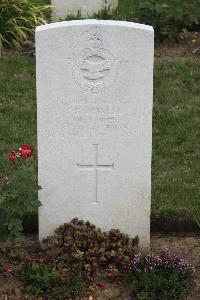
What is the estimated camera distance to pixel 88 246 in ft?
17.2

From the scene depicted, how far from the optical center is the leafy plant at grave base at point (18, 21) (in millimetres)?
9562

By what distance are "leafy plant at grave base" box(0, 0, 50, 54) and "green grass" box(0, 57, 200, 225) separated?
573mm

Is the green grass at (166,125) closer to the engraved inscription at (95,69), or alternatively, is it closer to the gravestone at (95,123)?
the gravestone at (95,123)

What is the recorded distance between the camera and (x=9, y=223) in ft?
16.4

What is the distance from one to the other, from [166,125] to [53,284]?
2913mm

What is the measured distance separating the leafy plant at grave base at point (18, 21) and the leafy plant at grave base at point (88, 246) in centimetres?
451

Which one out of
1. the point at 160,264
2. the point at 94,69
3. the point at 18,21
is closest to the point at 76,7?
the point at 18,21

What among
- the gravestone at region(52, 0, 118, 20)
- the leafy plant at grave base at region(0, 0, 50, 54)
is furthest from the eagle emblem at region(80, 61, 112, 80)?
the gravestone at region(52, 0, 118, 20)

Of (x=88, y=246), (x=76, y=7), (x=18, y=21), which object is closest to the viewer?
(x=88, y=246)

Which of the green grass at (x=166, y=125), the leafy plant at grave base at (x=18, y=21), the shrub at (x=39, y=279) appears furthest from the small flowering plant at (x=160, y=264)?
the leafy plant at grave base at (x=18, y=21)

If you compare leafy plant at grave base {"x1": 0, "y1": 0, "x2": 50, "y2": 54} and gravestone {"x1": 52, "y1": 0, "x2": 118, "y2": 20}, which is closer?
leafy plant at grave base {"x1": 0, "y1": 0, "x2": 50, "y2": 54}

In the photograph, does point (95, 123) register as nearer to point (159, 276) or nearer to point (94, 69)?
point (94, 69)

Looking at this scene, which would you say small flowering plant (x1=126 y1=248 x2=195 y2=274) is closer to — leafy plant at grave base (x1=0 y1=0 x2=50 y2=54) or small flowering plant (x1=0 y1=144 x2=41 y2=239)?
small flowering plant (x1=0 y1=144 x2=41 y2=239)

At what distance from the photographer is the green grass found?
6.22m
